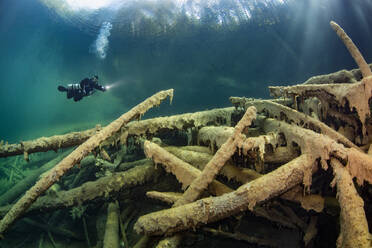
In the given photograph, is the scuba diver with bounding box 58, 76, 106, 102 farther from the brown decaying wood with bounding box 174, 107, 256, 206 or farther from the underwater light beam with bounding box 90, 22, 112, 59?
the underwater light beam with bounding box 90, 22, 112, 59

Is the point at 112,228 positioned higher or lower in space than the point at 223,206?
lower

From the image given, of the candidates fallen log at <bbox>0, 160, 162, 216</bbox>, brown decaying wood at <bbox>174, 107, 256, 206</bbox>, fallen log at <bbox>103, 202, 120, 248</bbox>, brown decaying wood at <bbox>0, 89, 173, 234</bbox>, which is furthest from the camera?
fallen log at <bbox>0, 160, 162, 216</bbox>

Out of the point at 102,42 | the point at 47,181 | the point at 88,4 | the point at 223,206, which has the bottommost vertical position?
the point at 223,206

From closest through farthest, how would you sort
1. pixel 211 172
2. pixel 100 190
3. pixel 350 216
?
pixel 350 216, pixel 211 172, pixel 100 190

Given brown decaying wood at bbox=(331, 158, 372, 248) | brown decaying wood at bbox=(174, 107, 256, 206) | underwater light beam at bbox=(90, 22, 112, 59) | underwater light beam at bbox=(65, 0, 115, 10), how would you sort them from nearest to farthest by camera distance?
brown decaying wood at bbox=(331, 158, 372, 248) → brown decaying wood at bbox=(174, 107, 256, 206) → underwater light beam at bbox=(65, 0, 115, 10) → underwater light beam at bbox=(90, 22, 112, 59)

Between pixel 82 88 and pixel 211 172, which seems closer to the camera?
pixel 211 172

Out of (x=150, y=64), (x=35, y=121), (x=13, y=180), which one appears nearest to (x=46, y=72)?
(x=150, y=64)

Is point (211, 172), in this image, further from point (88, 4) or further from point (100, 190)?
point (88, 4)

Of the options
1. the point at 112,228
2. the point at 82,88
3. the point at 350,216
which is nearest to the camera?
the point at 350,216

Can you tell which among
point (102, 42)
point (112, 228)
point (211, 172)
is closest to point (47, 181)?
point (112, 228)

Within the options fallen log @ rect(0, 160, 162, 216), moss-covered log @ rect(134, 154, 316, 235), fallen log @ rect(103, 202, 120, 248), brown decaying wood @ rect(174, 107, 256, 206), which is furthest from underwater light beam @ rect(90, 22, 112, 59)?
moss-covered log @ rect(134, 154, 316, 235)

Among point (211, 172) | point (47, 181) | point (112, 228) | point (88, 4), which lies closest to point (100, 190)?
point (112, 228)

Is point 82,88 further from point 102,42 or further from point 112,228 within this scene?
point 102,42

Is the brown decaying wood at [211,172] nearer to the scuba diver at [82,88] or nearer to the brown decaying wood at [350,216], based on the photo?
the brown decaying wood at [350,216]
